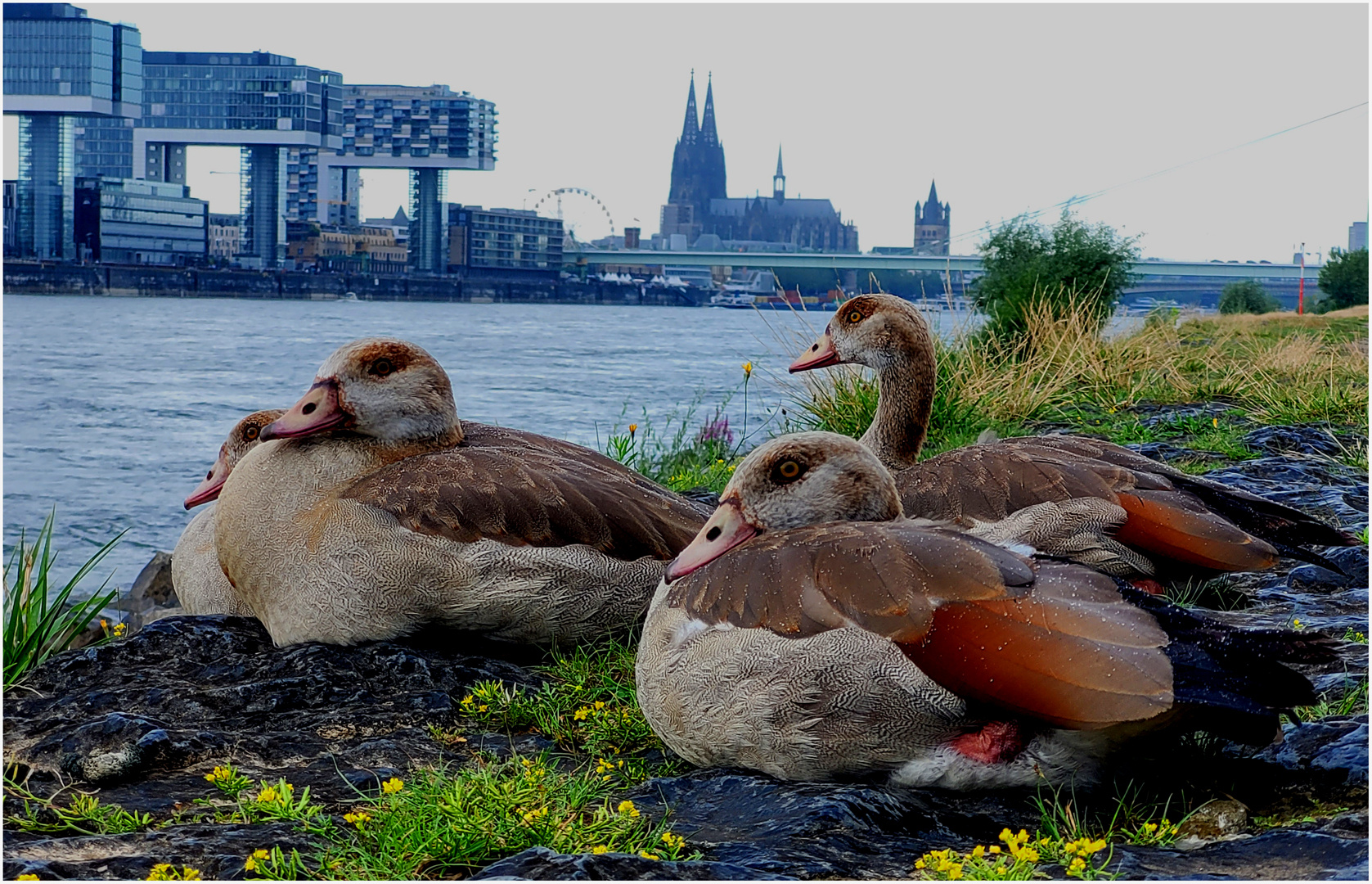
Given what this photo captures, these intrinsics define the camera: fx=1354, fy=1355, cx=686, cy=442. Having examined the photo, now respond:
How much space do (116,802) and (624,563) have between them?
2103mm

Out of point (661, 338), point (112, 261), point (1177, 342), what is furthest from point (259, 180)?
point (1177, 342)

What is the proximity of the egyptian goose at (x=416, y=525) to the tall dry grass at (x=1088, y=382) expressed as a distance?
18.5 ft

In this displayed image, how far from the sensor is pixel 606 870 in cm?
316

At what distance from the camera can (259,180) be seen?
156875 millimetres

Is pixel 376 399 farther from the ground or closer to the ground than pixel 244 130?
closer to the ground

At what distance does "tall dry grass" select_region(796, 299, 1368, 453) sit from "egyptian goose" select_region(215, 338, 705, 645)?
222 inches

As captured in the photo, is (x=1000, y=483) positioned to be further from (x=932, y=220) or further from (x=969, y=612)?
(x=932, y=220)

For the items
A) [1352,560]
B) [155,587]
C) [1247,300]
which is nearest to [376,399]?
[1352,560]

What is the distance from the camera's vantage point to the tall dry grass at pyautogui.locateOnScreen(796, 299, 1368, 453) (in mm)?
11625

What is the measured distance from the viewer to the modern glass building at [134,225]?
420 feet

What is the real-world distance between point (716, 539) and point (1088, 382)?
1061cm

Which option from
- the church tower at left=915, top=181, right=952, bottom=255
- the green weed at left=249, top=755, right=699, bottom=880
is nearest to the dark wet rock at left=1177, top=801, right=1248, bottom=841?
the green weed at left=249, top=755, right=699, bottom=880

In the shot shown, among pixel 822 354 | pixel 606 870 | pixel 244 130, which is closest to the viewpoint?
pixel 606 870

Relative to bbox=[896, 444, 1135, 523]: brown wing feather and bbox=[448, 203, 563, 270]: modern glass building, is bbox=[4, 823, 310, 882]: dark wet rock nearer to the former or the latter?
bbox=[896, 444, 1135, 523]: brown wing feather
